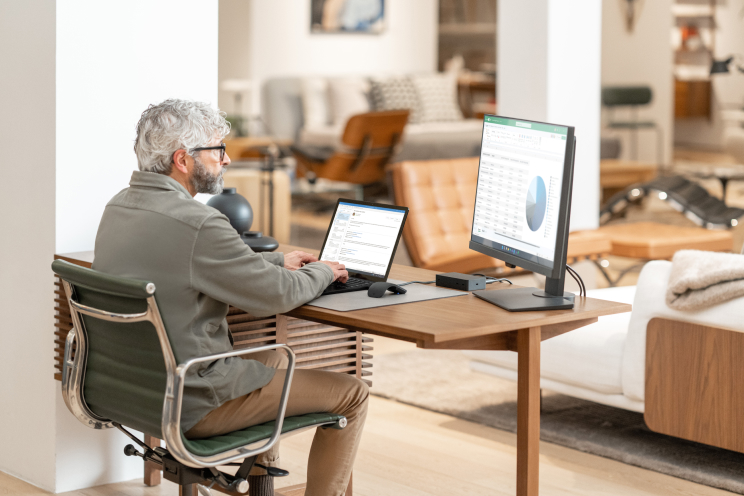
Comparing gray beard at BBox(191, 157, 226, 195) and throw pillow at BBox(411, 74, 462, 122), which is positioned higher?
throw pillow at BBox(411, 74, 462, 122)

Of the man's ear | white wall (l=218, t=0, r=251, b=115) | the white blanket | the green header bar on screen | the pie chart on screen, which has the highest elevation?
white wall (l=218, t=0, r=251, b=115)

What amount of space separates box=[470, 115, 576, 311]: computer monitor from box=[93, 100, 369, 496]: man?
0.43 meters

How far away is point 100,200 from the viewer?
10.5ft

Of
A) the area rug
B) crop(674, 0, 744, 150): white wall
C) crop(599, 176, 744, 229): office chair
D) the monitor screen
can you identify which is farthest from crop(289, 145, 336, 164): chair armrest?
the monitor screen

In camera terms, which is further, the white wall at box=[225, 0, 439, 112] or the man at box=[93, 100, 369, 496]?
the white wall at box=[225, 0, 439, 112]

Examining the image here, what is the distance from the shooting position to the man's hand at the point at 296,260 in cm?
265

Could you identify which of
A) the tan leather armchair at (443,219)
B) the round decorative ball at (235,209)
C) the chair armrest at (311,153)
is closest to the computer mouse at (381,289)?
the round decorative ball at (235,209)

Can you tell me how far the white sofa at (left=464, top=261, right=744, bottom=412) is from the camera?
3.16 metres

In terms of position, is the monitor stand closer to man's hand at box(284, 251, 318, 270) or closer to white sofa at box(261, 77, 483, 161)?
man's hand at box(284, 251, 318, 270)

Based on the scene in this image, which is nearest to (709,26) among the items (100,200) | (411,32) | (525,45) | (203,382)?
(411,32)

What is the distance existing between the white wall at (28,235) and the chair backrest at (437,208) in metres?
2.13

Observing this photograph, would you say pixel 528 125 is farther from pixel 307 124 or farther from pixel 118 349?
pixel 307 124

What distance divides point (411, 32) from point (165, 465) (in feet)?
32.4

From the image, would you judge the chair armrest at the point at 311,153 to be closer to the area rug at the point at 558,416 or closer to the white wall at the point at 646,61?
the area rug at the point at 558,416
